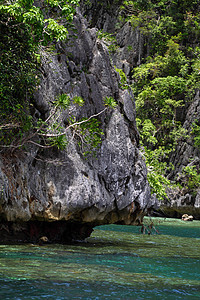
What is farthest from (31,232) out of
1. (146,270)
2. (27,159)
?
(146,270)

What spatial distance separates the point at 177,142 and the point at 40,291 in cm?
3495

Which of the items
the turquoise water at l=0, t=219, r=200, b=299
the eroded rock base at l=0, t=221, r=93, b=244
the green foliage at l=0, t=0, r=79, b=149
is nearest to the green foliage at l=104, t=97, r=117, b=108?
the green foliage at l=0, t=0, r=79, b=149

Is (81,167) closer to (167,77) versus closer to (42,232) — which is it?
(42,232)

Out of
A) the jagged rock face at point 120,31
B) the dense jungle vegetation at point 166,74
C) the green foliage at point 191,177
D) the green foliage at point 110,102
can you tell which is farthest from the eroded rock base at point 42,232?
the jagged rock face at point 120,31

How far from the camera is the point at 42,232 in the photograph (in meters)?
14.6

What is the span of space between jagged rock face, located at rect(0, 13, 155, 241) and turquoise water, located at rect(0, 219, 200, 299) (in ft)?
4.98

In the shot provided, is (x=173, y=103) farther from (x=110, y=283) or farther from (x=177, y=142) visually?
(x=110, y=283)

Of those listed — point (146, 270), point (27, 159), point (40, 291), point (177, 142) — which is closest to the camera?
point (40, 291)

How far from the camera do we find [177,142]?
133 ft

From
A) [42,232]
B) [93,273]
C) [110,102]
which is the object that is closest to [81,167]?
[42,232]

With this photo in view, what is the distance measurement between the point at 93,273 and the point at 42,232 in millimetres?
5715

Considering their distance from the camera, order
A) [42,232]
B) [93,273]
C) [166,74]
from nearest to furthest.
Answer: [93,273] < [42,232] < [166,74]

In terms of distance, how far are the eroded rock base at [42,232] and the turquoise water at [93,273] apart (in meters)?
0.96

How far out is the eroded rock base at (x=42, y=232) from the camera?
526 inches
